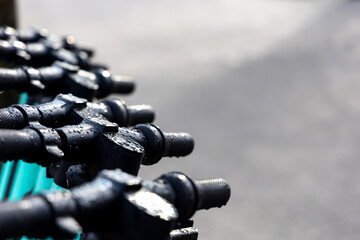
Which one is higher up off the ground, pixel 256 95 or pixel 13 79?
pixel 256 95

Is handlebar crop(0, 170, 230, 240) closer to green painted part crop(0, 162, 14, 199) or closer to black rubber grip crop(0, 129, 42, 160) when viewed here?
Result: black rubber grip crop(0, 129, 42, 160)

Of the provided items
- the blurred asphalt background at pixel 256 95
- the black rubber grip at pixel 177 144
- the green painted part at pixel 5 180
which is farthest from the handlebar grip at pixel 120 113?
the blurred asphalt background at pixel 256 95

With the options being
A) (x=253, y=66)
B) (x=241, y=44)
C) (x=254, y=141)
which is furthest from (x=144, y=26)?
(x=254, y=141)

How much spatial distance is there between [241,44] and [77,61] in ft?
4.32

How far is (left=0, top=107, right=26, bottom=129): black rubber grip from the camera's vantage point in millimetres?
602

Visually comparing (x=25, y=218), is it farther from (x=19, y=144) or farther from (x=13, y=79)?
(x=13, y=79)

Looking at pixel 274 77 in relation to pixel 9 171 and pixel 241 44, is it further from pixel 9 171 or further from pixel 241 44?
pixel 9 171

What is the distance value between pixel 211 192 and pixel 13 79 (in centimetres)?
40

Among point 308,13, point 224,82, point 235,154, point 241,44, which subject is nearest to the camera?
point 235,154

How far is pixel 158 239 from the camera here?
1.42ft

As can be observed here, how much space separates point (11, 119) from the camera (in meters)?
0.61

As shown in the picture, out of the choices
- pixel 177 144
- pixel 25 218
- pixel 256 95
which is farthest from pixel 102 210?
pixel 256 95

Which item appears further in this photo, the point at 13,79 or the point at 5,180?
the point at 5,180

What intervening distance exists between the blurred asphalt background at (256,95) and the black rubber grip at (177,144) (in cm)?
67
